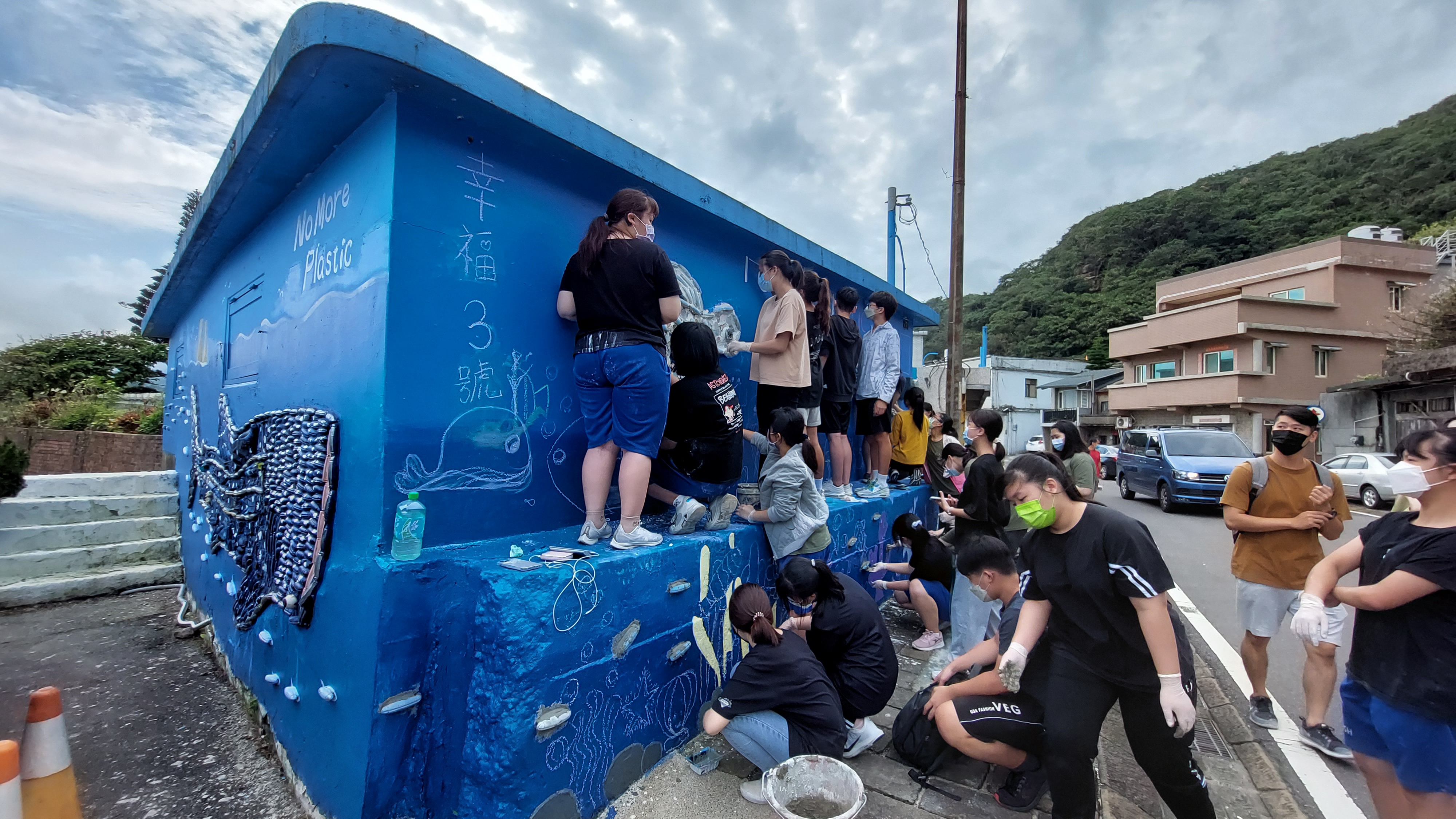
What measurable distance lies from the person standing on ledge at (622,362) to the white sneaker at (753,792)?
3.93ft

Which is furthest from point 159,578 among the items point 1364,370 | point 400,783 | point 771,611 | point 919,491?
point 1364,370

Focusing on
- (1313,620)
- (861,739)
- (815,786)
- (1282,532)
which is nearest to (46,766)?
(815,786)

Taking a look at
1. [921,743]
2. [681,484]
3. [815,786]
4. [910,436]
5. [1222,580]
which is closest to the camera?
[815,786]

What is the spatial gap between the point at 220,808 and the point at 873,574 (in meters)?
4.83

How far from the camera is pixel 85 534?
6977 millimetres

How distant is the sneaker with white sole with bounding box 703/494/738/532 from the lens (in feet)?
11.3

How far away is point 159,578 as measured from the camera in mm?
7062

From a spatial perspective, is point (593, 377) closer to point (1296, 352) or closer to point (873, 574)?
point (873, 574)

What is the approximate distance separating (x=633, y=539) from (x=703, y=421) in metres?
0.85

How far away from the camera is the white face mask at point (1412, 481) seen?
2129 millimetres

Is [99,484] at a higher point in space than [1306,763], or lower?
higher

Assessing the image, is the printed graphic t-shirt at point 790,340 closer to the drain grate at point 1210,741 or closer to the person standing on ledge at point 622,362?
the person standing on ledge at point 622,362

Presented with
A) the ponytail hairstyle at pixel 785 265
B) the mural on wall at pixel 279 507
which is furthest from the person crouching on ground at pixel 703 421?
the mural on wall at pixel 279 507

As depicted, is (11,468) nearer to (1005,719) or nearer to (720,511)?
(720,511)
